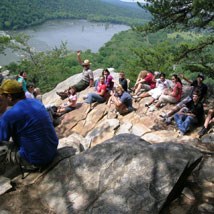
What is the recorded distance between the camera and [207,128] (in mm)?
6785

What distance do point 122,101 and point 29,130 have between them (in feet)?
17.9

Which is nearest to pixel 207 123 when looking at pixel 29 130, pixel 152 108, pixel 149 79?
pixel 152 108

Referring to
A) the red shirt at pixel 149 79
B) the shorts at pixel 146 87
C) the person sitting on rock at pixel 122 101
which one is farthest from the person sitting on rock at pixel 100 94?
the red shirt at pixel 149 79

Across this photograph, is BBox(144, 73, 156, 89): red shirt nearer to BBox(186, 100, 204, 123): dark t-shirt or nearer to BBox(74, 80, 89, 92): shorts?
BBox(74, 80, 89, 92): shorts

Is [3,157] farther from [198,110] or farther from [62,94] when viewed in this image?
[62,94]

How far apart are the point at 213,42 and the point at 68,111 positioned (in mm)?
5173

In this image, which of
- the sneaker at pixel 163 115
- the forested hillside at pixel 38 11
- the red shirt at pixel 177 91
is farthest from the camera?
the forested hillside at pixel 38 11

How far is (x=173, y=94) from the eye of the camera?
8.23 metres

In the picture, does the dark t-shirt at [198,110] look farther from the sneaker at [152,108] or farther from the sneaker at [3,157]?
the sneaker at [3,157]

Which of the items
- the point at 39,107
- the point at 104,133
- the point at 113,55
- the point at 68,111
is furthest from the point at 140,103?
the point at 113,55

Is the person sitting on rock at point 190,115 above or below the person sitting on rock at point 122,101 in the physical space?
above

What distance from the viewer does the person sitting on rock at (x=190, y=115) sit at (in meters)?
6.97

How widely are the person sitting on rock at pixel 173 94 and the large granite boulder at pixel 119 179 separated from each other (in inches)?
184

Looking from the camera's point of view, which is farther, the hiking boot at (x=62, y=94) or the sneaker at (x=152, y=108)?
the hiking boot at (x=62, y=94)
